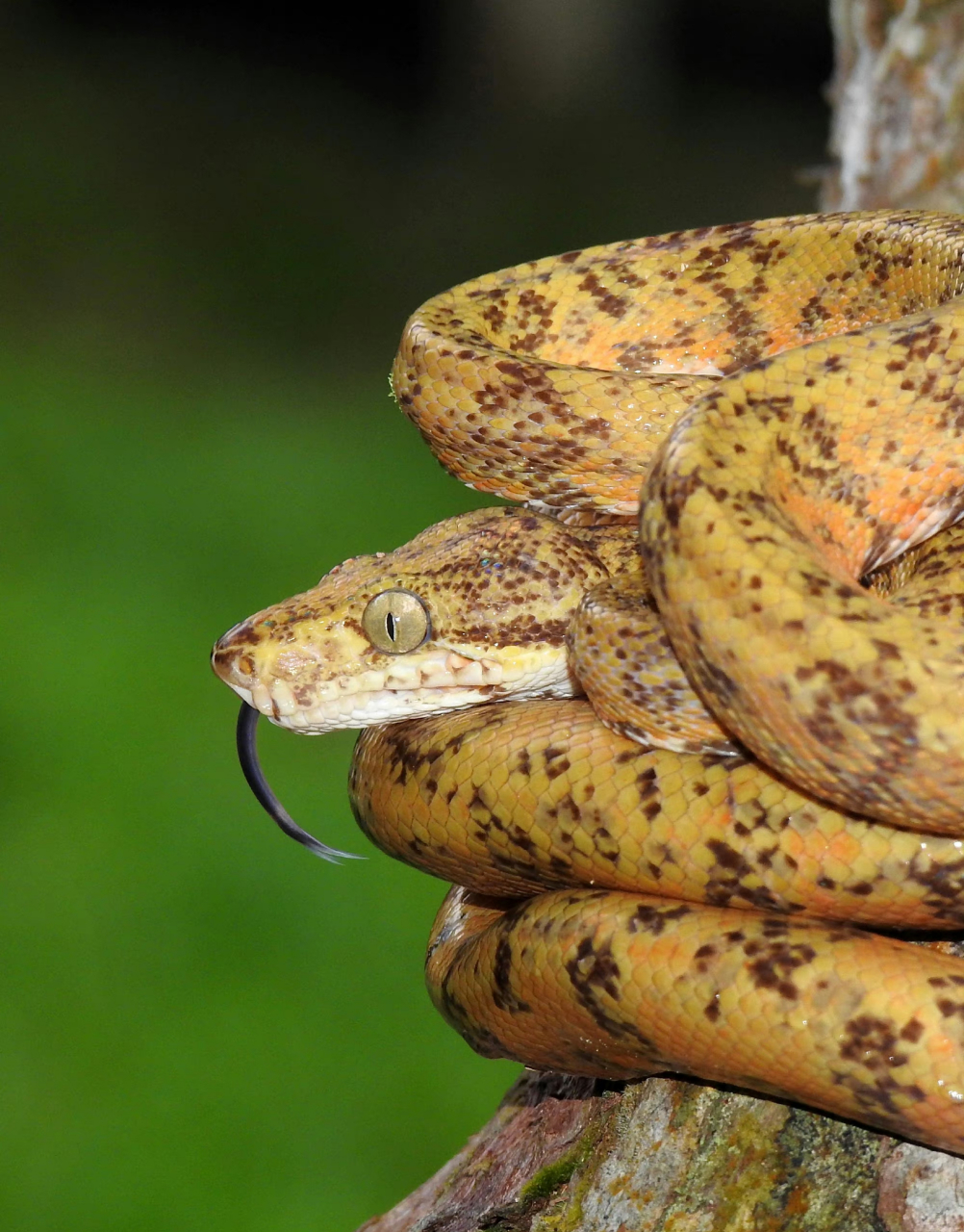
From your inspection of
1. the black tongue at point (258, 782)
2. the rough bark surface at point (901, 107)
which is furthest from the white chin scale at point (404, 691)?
the rough bark surface at point (901, 107)

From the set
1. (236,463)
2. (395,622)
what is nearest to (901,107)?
(395,622)

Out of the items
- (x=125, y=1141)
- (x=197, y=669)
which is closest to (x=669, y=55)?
(x=197, y=669)

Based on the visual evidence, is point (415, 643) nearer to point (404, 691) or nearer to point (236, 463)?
point (404, 691)

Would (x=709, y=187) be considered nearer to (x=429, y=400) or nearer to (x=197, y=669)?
(x=197, y=669)

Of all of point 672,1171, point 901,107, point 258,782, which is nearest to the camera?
point 672,1171

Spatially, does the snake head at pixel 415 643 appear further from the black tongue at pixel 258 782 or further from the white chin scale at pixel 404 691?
the black tongue at pixel 258 782

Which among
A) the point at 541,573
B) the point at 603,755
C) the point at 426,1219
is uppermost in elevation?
the point at 541,573

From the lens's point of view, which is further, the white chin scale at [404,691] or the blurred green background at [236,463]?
the blurred green background at [236,463]
